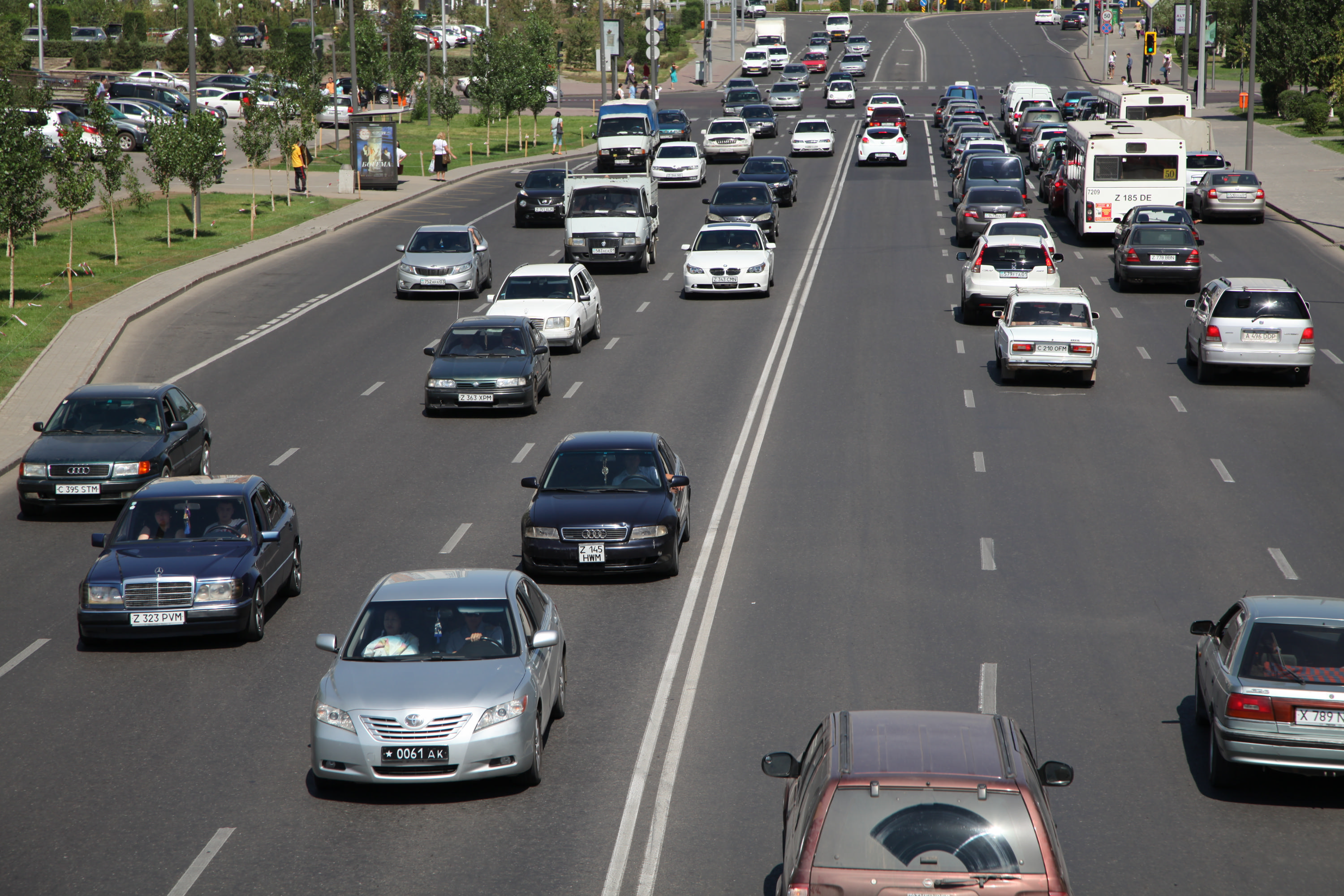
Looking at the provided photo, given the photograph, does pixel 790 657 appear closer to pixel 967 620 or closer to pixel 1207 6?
pixel 967 620

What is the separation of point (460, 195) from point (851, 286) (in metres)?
20.3

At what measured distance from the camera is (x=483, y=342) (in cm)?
2486

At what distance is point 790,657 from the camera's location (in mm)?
13500

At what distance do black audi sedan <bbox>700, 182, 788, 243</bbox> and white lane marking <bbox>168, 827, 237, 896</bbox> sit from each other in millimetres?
30494

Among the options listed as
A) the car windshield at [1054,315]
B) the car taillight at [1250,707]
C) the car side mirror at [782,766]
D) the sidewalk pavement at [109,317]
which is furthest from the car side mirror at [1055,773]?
the car windshield at [1054,315]

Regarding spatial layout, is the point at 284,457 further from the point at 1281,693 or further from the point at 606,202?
the point at 606,202

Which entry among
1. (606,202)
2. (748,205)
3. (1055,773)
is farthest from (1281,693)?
(748,205)

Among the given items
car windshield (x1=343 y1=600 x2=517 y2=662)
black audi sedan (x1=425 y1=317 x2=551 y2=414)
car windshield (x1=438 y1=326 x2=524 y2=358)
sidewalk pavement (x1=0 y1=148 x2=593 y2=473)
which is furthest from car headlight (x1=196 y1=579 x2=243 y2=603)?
car windshield (x1=438 y1=326 x2=524 y2=358)

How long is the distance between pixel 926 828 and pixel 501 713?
437cm

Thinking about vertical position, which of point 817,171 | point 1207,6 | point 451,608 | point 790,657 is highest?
point 1207,6

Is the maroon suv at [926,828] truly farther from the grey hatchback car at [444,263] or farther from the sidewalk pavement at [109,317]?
the grey hatchback car at [444,263]

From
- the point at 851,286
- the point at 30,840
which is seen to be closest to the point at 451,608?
the point at 30,840

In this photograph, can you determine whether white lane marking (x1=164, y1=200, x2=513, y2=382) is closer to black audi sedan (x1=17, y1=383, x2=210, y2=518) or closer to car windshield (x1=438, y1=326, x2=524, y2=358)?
car windshield (x1=438, y1=326, x2=524, y2=358)

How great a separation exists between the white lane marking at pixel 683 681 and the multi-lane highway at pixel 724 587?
40mm
